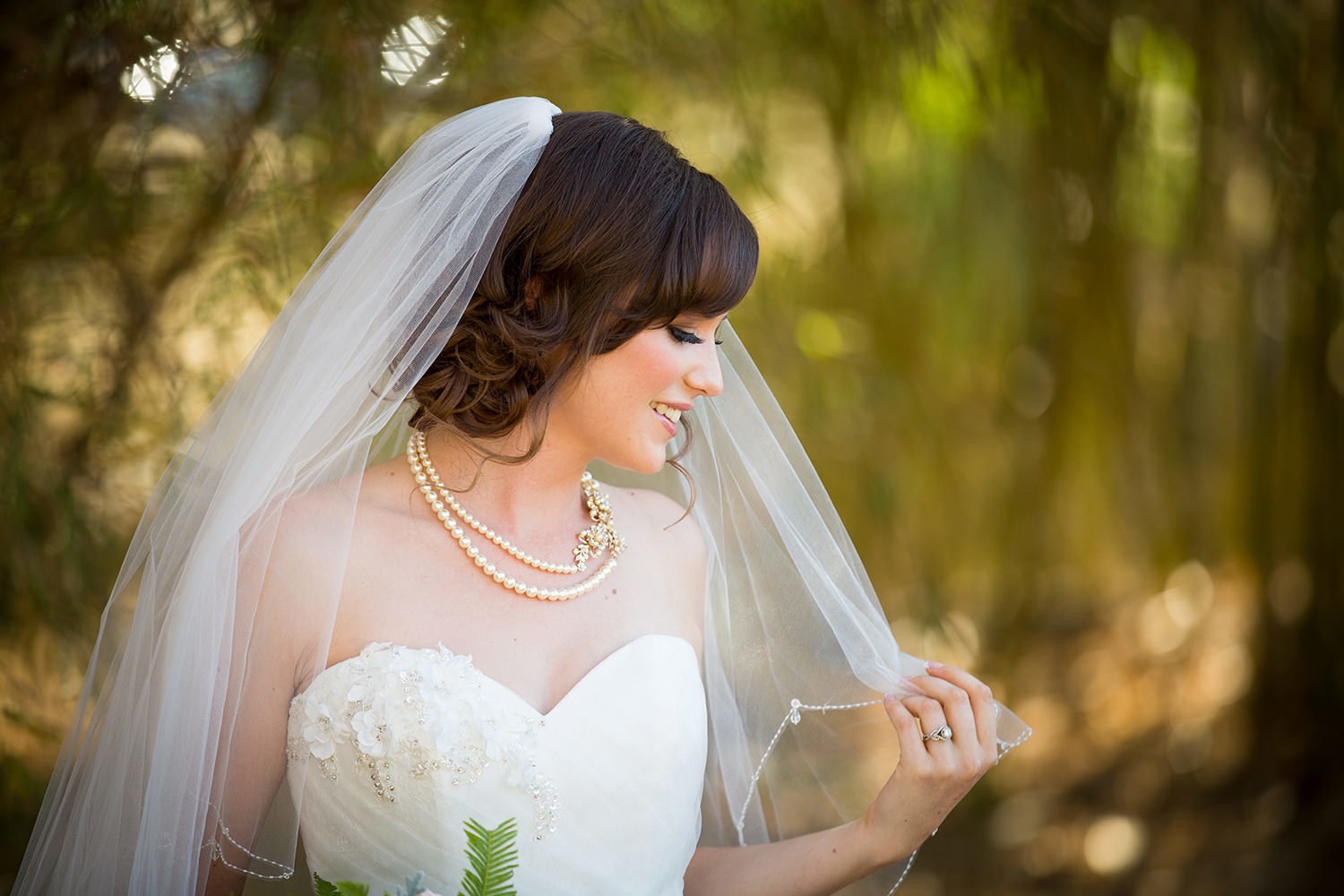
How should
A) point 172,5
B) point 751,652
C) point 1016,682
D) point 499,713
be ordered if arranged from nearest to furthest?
point 499,713 → point 751,652 → point 172,5 → point 1016,682

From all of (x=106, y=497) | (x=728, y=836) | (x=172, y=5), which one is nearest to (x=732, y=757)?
(x=728, y=836)

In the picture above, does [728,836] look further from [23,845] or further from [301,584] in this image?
[23,845]

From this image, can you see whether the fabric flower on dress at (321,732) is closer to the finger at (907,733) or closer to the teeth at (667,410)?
the teeth at (667,410)

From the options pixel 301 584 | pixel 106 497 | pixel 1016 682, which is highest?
pixel 301 584

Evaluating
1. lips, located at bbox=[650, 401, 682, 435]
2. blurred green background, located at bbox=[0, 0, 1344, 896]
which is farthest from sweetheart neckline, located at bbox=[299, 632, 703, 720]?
blurred green background, located at bbox=[0, 0, 1344, 896]

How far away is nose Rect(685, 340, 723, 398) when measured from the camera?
1.47 meters

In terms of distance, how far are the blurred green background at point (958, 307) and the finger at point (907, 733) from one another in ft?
4.59

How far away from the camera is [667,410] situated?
151cm

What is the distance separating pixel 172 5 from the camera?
2.12 m

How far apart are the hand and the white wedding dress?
322 millimetres

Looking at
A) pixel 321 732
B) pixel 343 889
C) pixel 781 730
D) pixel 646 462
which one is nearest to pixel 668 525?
pixel 646 462

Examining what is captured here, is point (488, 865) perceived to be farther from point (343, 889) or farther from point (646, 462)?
point (646, 462)

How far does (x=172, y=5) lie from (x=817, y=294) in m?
1.78

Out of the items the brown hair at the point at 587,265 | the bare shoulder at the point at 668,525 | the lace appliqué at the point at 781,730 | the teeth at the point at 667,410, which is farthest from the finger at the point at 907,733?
the brown hair at the point at 587,265
